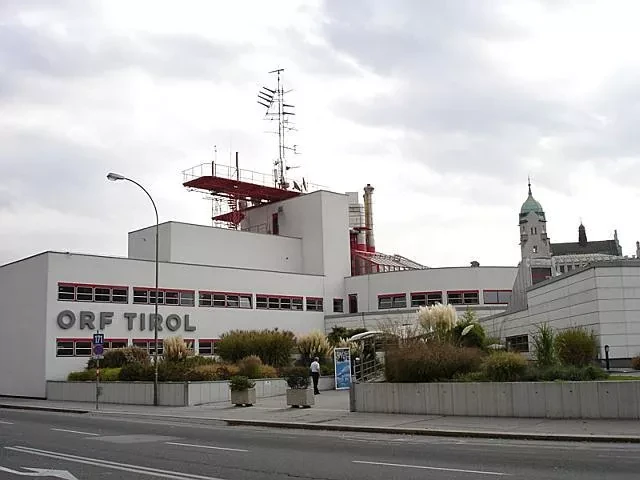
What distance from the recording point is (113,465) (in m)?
13.0

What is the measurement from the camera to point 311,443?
17000 millimetres

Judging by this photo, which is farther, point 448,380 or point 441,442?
point 448,380

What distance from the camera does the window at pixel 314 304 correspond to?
5802 cm

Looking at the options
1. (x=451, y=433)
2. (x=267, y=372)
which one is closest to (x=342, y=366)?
(x=267, y=372)

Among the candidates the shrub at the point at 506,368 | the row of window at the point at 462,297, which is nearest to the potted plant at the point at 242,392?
the shrub at the point at 506,368

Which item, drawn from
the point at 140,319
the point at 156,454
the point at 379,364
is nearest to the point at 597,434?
the point at 156,454

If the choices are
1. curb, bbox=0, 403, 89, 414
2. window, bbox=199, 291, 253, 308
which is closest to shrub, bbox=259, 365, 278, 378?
curb, bbox=0, 403, 89, 414

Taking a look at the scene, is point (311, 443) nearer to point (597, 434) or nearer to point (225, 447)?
point (225, 447)

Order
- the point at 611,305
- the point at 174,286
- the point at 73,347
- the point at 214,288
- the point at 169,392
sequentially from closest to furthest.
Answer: the point at 611,305, the point at 169,392, the point at 73,347, the point at 174,286, the point at 214,288

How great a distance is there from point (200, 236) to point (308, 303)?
9.77m

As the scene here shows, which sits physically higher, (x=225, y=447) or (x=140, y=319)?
(x=140, y=319)

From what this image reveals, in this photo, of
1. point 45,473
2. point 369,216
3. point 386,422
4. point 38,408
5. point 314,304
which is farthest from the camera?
point 369,216

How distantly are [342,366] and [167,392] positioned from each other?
898 cm

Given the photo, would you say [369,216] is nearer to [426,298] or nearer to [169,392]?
[426,298]
